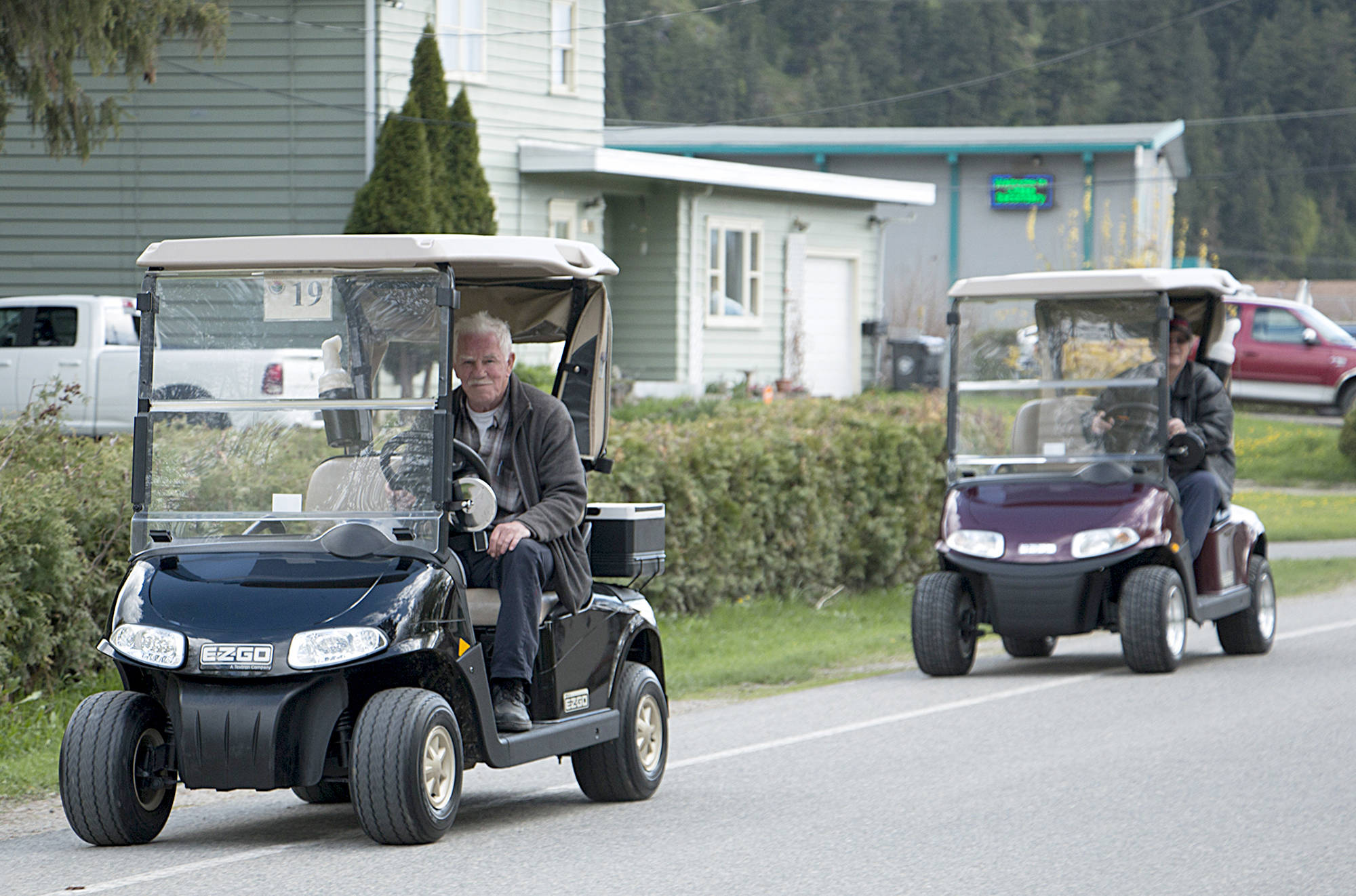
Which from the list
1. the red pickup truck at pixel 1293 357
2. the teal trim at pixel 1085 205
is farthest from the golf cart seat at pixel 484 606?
the teal trim at pixel 1085 205

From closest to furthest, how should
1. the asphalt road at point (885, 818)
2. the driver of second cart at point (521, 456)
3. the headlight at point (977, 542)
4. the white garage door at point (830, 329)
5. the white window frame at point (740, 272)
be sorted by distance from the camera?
the asphalt road at point (885, 818)
the driver of second cart at point (521, 456)
the headlight at point (977, 542)
the white window frame at point (740, 272)
the white garage door at point (830, 329)

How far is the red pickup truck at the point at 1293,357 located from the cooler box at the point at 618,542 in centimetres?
2428

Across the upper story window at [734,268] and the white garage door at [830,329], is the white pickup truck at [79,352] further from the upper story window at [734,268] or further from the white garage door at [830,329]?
the white garage door at [830,329]

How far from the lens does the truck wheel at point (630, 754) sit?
7.51 meters

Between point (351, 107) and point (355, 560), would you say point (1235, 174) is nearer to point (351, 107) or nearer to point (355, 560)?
point (351, 107)

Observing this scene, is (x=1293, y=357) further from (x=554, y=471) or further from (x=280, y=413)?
(x=280, y=413)

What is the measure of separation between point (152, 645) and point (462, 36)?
19741 mm

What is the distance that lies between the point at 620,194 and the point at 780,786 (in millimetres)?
20308

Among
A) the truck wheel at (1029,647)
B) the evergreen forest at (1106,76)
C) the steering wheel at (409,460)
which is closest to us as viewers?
the steering wheel at (409,460)

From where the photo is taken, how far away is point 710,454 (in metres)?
13.9

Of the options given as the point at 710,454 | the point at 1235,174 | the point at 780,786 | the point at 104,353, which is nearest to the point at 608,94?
the point at 1235,174

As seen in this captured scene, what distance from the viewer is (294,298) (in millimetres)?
6801

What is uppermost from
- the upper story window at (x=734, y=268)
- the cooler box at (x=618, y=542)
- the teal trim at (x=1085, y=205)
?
the teal trim at (x=1085, y=205)

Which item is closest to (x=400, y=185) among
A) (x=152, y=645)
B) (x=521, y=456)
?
(x=521, y=456)
